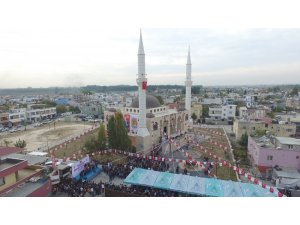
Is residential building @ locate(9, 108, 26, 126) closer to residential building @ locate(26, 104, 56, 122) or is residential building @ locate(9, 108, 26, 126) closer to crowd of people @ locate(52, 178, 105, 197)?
residential building @ locate(26, 104, 56, 122)

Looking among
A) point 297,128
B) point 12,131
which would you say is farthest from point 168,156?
point 12,131

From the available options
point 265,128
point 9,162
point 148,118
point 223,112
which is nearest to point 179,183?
point 9,162

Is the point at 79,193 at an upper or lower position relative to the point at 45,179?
lower

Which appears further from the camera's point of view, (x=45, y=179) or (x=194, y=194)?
(x=45, y=179)

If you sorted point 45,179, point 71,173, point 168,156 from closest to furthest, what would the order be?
point 45,179 → point 71,173 → point 168,156

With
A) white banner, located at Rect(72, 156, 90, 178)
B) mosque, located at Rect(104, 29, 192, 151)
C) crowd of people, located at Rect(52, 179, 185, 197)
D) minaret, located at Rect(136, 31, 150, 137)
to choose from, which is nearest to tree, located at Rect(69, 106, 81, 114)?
mosque, located at Rect(104, 29, 192, 151)

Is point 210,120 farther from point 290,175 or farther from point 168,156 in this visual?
point 290,175

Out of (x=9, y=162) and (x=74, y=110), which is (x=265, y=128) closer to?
(x=9, y=162)
